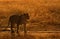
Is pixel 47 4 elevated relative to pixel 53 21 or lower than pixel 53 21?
elevated

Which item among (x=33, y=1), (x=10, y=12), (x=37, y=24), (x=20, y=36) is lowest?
(x=20, y=36)

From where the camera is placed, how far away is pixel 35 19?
5.07 feet

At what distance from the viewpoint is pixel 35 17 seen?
1.55 metres

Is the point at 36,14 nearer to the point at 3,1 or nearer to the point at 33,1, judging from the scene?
the point at 33,1

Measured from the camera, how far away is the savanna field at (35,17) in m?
1.50

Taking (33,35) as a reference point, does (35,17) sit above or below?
above

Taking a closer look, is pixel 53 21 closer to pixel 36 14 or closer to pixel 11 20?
pixel 36 14

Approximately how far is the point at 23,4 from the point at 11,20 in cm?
21

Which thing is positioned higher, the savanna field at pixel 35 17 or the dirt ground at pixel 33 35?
A: the savanna field at pixel 35 17

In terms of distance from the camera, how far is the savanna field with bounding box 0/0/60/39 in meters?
1.50

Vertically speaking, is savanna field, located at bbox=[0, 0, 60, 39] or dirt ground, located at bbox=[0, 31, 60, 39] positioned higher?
savanna field, located at bbox=[0, 0, 60, 39]

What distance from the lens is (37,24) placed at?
60.6 inches

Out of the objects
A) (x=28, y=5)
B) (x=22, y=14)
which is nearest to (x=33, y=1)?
(x=28, y=5)

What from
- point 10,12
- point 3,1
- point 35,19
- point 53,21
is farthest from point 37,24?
point 3,1
